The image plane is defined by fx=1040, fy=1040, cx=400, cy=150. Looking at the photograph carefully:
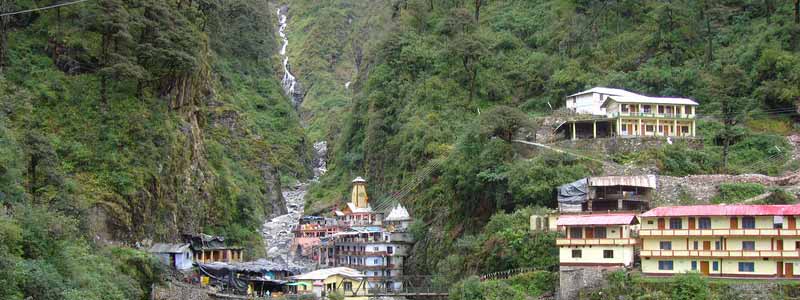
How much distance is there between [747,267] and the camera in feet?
157

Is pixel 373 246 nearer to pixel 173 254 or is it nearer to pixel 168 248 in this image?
pixel 173 254

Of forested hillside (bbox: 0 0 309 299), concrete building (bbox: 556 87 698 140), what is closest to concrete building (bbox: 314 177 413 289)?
forested hillside (bbox: 0 0 309 299)

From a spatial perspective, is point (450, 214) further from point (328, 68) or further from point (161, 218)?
point (328, 68)

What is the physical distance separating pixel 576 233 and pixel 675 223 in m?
4.75

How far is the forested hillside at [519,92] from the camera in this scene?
200 feet

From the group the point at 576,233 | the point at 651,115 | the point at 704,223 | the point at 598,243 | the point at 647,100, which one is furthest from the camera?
the point at 647,100

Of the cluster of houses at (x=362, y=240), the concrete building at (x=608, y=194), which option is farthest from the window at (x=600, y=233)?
the cluster of houses at (x=362, y=240)

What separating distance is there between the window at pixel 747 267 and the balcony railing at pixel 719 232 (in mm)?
1386

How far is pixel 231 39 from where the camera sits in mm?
112625

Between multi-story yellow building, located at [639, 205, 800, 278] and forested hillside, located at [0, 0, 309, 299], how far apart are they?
24729 mm

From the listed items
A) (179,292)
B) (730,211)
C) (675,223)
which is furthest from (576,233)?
(179,292)

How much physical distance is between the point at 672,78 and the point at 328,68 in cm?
9214

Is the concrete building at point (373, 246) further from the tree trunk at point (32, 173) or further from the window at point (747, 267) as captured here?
the window at point (747, 267)

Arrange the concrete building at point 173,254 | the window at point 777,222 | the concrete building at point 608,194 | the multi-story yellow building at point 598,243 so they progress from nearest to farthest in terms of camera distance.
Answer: the window at point 777,222 < the multi-story yellow building at point 598,243 < the concrete building at point 608,194 < the concrete building at point 173,254
